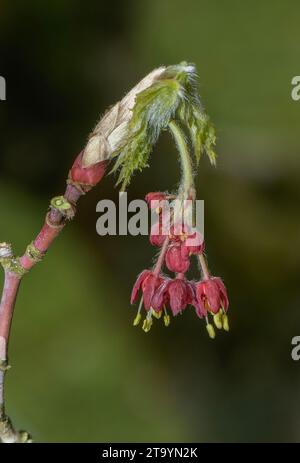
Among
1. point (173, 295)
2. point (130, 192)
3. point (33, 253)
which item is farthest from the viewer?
point (130, 192)

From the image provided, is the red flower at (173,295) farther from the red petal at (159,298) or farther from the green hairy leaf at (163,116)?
the green hairy leaf at (163,116)

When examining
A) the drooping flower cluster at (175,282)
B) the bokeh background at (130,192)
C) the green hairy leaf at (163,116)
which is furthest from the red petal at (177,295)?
the bokeh background at (130,192)

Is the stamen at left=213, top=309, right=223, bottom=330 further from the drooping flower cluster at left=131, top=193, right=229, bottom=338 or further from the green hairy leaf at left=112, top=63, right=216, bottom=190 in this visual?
the green hairy leaf at left=112, top=63, right=216, bottom=190

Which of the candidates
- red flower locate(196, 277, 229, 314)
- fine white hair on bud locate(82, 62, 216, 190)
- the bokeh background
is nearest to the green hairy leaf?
fine white hair on bud locate(82, 62, 216, 190)

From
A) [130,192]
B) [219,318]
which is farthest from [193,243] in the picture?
[130,192]

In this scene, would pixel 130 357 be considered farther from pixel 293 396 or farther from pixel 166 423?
pixel 293 396

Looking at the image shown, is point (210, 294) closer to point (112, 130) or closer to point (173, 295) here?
point (173, 295)

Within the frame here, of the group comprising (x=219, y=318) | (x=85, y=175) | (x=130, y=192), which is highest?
(x=130, y=192)
